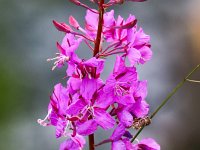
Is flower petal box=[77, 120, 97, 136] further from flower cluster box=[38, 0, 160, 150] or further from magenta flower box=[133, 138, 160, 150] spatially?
magenta flower box=[133, 138, 160, 150]

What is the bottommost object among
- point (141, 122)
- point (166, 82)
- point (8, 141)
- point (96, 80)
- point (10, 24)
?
point (8, 141)

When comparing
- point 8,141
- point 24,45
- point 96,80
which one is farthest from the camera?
point 24,45

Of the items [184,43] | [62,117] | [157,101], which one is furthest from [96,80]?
[184,43]

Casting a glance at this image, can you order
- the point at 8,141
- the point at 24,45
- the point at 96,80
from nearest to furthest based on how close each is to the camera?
the point at 96,80, the point at 8,141, the point at 24,45

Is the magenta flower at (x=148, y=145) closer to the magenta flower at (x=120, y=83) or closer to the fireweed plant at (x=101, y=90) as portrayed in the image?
the fireweed plant at (x=101, y=90)

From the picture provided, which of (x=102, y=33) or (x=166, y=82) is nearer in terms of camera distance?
(x=102, y=33)

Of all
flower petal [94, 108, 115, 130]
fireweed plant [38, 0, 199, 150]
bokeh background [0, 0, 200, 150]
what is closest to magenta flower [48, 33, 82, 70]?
fireweed plant [38, 0, 199, 150]

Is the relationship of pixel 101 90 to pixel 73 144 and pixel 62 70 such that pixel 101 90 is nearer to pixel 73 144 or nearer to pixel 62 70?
pixel 73 144

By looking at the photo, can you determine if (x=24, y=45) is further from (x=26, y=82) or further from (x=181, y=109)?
(x=181, y=109)
